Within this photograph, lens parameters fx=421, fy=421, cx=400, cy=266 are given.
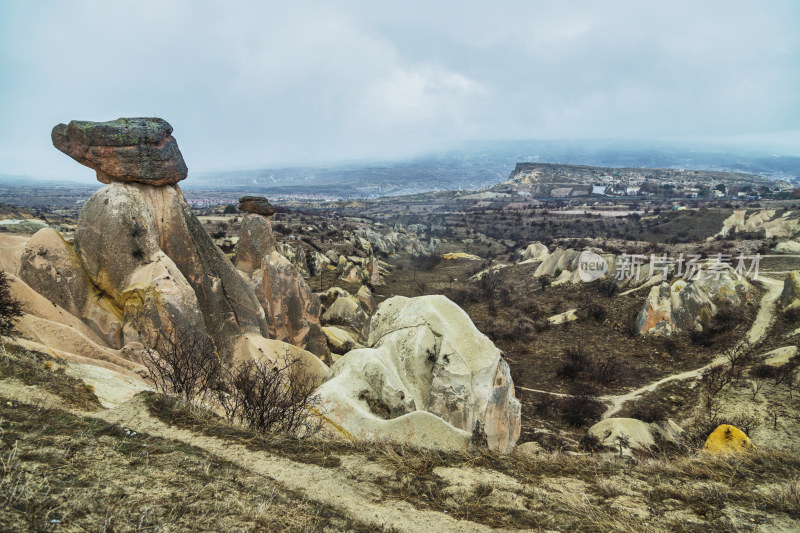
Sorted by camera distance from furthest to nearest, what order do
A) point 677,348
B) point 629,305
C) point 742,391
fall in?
1. point 629,305
2. point 677,348
3. point 742,391

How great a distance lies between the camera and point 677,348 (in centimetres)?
2106

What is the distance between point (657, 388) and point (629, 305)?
390 inches

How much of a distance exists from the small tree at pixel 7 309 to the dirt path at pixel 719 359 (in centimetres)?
1704

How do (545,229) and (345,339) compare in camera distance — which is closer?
(345,339)

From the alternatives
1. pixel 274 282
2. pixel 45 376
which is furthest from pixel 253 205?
pixel 45 376

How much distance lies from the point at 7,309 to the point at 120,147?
4546 mm

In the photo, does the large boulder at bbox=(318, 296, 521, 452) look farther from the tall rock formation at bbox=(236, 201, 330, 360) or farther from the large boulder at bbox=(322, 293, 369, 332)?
the large boulder at bbox=(322, 293, 369, 332)

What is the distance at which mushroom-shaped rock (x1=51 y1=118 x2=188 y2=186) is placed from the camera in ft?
33.3

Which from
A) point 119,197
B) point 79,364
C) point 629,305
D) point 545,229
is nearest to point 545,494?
point 79,364

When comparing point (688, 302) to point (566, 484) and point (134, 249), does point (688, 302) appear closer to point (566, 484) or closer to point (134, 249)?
point (566, 484)

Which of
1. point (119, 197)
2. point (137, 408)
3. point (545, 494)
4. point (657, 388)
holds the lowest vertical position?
point (657, 388)

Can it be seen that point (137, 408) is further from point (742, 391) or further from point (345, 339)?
point (742, 391)

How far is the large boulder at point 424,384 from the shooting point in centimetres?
748

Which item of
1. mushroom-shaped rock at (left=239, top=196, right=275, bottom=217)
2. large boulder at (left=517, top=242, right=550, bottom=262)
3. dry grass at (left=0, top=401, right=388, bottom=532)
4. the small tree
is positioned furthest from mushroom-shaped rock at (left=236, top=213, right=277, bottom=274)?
large boulder at (left=517, top=242, right=550, bottom=262)
